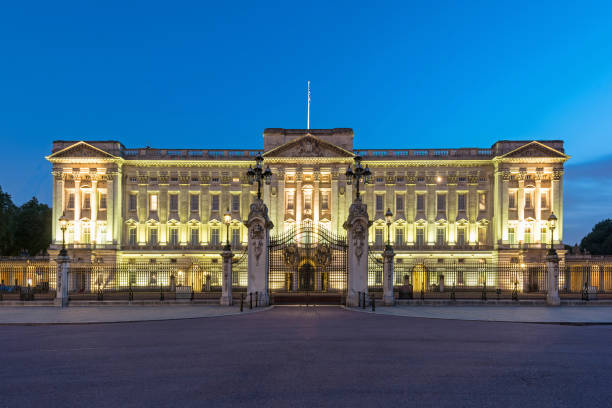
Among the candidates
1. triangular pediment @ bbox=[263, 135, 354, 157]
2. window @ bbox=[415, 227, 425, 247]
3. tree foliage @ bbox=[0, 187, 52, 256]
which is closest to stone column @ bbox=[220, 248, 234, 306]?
triangular pediment @ bbox=[263, 135, 354, 157]

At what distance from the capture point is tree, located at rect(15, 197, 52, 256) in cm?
7206

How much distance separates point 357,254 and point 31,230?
2587 inches

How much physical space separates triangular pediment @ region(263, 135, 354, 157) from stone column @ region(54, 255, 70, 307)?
3361 centimetres

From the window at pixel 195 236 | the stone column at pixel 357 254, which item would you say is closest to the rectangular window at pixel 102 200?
→ the window at pixel 195 236

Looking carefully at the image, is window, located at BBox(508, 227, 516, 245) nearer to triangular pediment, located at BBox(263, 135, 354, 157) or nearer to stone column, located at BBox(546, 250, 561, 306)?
triangular pediment, located at BBox(263, 135, 354, 157)

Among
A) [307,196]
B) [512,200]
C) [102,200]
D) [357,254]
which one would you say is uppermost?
[307,196]

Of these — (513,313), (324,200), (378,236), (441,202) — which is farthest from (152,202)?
(513,313)

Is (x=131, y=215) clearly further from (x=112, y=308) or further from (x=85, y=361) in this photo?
(x=85, y=361)

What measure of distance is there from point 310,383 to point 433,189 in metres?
52.8

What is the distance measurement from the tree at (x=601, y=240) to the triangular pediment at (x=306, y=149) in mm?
55812

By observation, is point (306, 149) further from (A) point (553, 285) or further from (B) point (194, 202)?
(A) point (553, 285)

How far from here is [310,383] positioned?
8961 mm

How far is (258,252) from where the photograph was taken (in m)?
25.2

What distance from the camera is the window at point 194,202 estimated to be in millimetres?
59312
